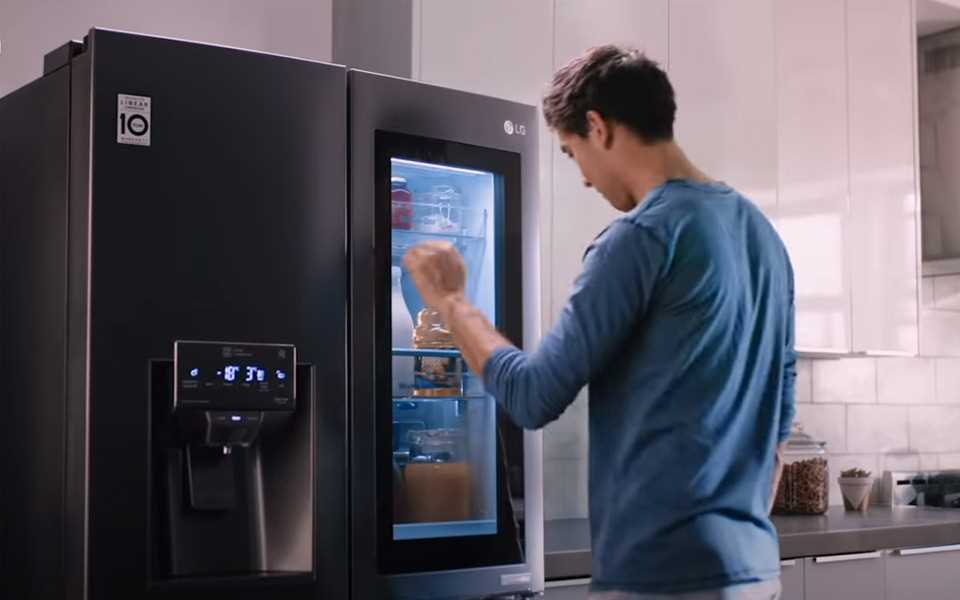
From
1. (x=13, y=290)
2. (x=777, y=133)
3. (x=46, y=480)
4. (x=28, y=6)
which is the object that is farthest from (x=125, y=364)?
(x=777, y=133)

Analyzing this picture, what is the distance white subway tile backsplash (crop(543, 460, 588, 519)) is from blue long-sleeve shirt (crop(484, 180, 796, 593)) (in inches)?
57.9

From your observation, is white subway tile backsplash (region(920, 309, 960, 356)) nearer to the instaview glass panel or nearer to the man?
the instaview glass panel

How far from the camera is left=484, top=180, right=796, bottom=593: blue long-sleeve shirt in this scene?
165cm

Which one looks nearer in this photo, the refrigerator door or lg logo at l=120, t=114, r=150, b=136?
lg logo at l=120, t=114, r=150, b=136

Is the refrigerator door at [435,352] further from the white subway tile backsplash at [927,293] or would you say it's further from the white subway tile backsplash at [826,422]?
the white subway tile backsplash at [927,293]

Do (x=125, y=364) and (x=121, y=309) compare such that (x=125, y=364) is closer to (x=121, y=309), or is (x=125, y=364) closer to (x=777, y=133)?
(x=121, y=309)

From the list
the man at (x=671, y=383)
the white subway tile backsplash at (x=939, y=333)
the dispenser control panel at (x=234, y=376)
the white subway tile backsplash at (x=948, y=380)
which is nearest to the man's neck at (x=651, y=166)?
the man at (x=671, y=383)

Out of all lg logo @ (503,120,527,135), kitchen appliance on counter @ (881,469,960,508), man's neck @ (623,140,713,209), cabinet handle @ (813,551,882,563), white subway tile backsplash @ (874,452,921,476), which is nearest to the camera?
man's neck @ (623,140,713,209)

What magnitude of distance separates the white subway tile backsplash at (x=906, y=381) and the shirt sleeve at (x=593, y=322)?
2.85 metres

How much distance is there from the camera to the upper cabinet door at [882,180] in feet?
12.3

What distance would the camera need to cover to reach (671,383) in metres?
1.66

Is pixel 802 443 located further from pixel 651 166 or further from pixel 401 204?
pixel 651 166

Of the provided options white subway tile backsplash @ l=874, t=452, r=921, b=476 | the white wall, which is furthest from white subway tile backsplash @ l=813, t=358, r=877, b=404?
the white wall

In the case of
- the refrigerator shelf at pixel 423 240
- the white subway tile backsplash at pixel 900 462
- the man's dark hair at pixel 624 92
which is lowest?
the white subway tile backsplash at pixel 900 462
